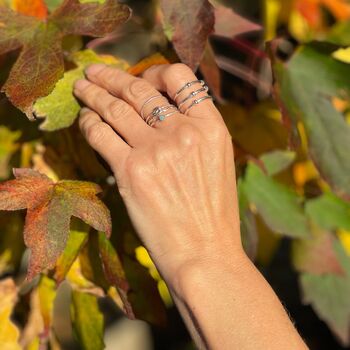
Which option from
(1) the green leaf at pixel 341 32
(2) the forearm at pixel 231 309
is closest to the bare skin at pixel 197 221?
(2) the forearm at pixel 231 309

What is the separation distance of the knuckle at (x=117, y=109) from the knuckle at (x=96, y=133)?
1cm

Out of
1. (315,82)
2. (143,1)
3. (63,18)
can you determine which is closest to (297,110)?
(315,82)

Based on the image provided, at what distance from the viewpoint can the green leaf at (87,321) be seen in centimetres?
99

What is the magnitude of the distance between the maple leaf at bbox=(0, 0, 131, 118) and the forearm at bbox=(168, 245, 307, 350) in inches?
10.4

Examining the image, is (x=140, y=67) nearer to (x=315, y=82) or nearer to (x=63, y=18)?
(x=63, y=18)

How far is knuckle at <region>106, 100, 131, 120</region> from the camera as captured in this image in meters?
0.90

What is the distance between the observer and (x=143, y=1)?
61.0 inches

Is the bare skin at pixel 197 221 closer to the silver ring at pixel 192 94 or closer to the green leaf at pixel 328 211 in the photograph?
the silver ring at pixel 192 94

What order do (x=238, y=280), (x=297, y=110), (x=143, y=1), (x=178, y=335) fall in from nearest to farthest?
1. (x=238, y=280)
2. (x=297, y=110)
3. (x=143, y=1)
4. (x=178, y=335)

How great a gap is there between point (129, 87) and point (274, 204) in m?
0.35

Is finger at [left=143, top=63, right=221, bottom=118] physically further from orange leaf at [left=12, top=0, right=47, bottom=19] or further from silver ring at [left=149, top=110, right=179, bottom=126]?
orange leaf at [left=12, top=0, right=47, bottom=19]

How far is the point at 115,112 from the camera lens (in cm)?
90

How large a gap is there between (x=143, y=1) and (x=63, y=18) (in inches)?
26.3

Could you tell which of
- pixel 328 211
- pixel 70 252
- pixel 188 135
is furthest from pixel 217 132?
pixel 328 211
